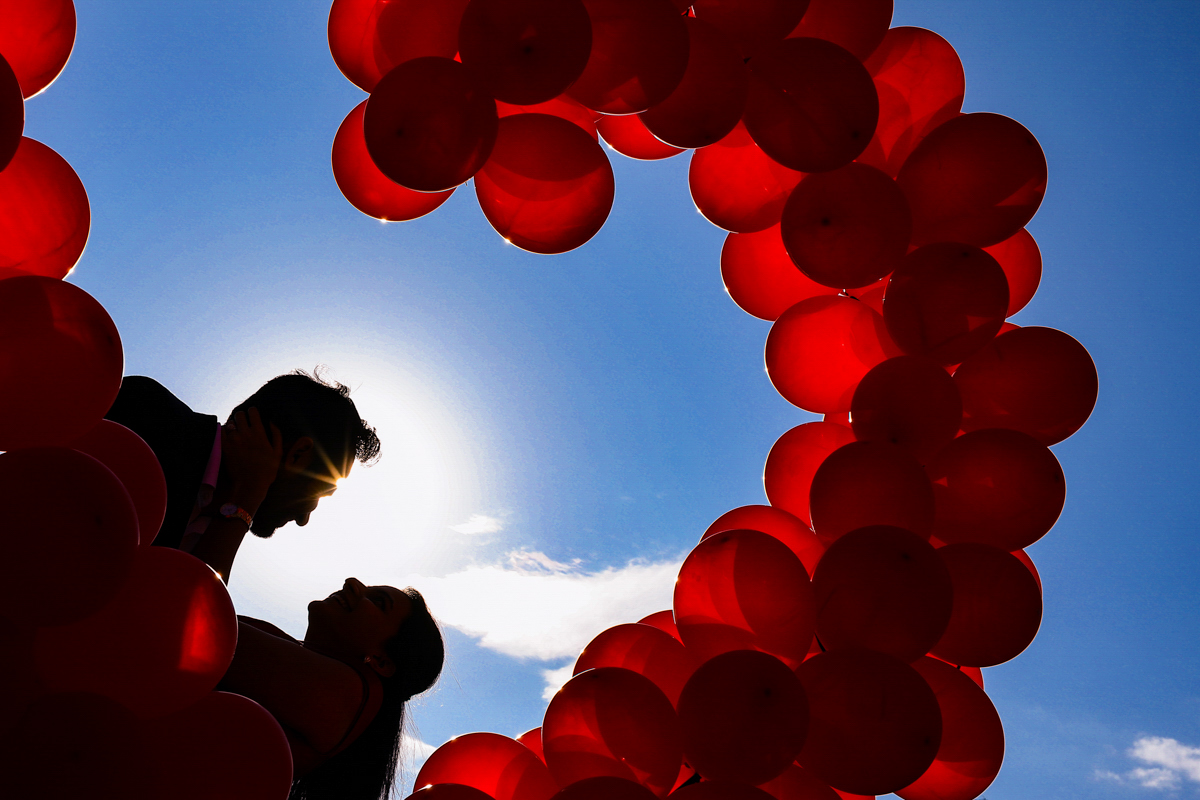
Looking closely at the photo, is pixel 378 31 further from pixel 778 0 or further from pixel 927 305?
pixel 927 305

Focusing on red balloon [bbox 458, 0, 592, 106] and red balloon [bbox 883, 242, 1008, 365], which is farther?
red balloon [bbox 883, 242, 1008, 365]

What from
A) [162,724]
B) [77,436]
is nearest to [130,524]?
[77,436]

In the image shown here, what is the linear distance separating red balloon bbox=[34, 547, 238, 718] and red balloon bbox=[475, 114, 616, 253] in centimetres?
115

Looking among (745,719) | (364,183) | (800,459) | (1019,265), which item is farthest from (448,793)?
(1019,265)

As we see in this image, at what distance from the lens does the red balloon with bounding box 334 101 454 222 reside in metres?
2.28

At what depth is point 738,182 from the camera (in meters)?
2.48

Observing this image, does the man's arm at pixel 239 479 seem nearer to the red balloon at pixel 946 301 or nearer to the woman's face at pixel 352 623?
the woman's face at pixel 352 623

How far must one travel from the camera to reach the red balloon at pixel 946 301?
89.4 inches

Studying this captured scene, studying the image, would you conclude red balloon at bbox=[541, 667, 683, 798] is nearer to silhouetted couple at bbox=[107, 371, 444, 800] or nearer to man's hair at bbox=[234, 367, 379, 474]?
silhouetted couple at bbox=[107, 371, 444, 800]

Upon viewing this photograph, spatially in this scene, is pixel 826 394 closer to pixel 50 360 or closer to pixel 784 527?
pixel 784 527

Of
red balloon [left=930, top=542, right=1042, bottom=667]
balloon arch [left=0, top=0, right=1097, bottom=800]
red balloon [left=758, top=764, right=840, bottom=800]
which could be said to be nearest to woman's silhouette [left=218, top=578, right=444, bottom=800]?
balloon arch [left=0, top=0, right=1097, bottom=800]

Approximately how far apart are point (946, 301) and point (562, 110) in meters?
1.27

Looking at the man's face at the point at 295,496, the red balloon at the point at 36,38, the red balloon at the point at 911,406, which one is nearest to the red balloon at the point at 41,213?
the red balloon at the point at 36,38

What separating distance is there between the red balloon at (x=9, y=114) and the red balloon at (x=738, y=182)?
176cm
